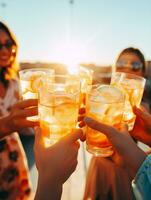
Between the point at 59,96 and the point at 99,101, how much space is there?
8.3 inches

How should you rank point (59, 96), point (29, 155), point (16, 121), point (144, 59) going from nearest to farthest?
point (59, 96), point (16, 121), point (144, 59), point (29, 155)

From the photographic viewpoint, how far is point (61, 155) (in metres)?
1.53

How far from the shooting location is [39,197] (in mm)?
1577

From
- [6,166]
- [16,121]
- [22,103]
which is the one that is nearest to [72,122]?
[22,103]

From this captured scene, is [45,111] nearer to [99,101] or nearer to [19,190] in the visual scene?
[99,101]

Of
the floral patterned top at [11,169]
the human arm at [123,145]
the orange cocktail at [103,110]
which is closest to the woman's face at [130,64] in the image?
the floral patterned top at [11,169]

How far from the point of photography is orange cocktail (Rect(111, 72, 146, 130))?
198 centimetres

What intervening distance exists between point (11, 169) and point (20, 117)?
1.37 m

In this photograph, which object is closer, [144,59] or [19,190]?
[19,190]

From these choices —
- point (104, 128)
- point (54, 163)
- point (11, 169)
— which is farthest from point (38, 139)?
point (11, 169)

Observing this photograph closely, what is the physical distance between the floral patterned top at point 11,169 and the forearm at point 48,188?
6.12ft

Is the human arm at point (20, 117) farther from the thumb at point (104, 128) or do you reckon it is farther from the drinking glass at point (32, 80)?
the thumb at point (104, 128)

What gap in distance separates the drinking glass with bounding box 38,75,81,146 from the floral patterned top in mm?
1796

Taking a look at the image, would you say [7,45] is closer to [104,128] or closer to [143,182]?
[104,128]
